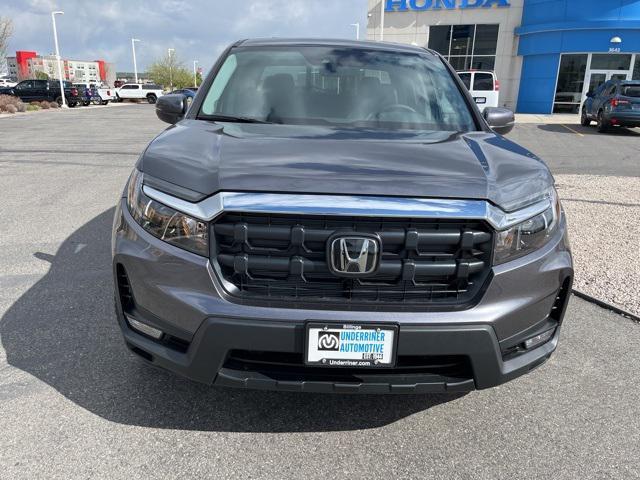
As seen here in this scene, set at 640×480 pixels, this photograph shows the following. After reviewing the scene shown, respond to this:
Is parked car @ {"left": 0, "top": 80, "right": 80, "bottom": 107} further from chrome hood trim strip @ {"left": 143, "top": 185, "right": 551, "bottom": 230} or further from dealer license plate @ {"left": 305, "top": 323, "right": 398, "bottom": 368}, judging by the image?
dealer license plate @ {"left": 305, "top": 323, "right": 398, "bottom": 368}

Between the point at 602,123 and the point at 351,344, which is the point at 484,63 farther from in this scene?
the point at 351,344

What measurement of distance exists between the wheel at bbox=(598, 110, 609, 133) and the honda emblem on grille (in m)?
18.1

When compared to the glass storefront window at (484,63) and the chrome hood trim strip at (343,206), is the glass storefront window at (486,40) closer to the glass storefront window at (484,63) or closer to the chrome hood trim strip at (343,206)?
the glass storefront window at (484,63)

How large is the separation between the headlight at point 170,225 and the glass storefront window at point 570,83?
101 ft

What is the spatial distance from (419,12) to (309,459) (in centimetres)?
3442

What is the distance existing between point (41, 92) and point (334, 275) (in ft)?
137

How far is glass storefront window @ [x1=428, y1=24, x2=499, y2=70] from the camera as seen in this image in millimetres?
31781

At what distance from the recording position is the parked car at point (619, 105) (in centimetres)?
1639

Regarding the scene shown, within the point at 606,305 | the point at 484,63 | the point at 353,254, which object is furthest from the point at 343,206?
the point at 484,63

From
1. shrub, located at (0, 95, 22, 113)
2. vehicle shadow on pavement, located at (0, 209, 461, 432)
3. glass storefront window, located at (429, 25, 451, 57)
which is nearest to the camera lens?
vehicle shadow on pavement, located at (0, 209, 461, 432)

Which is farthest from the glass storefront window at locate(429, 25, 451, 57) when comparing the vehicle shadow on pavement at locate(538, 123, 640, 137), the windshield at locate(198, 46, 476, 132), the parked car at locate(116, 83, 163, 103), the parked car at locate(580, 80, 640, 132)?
the windshield at locate(198, 46, 476, 132)

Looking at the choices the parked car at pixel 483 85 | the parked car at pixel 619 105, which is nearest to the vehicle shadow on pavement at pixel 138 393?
the parked car at pixel 619 105

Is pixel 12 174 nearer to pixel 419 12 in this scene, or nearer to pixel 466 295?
pixel 466 295

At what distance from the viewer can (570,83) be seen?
94.1 ft
